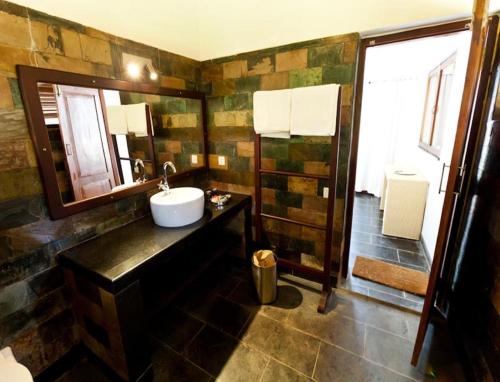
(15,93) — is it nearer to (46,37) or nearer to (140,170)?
(46,37)

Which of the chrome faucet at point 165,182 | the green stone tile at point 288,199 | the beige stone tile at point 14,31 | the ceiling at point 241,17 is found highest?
the ceiling at point 241,17

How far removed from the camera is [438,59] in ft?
10.2

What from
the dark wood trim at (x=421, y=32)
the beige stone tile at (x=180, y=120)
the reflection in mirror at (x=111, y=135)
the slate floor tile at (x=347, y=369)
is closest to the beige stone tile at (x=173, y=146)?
the reflection in mirror at (x=111, y=135)

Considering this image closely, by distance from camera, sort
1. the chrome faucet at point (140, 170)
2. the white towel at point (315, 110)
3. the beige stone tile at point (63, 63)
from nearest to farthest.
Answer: the beige stone tile at point (63, 63) → the white towel at point (315, 110) → the chrome faucet at point (140, 170)

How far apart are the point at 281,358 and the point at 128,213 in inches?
57.2

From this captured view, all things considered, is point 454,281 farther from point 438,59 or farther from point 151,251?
point 438,59

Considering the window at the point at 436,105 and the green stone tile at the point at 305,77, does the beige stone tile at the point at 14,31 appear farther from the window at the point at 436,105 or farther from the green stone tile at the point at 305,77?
the window at the point at 436,105

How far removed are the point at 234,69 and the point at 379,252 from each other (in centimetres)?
246

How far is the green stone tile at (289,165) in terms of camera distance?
204 centimetres

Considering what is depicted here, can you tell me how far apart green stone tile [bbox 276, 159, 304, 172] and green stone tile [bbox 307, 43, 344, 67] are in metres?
0.76

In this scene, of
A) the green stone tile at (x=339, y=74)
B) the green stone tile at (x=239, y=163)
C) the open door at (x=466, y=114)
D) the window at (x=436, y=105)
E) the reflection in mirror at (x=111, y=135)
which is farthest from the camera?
the window at (x=436, y=105)

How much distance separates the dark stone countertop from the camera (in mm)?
1208

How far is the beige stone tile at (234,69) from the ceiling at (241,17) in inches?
5.5

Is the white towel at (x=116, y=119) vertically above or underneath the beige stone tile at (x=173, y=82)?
underneath
